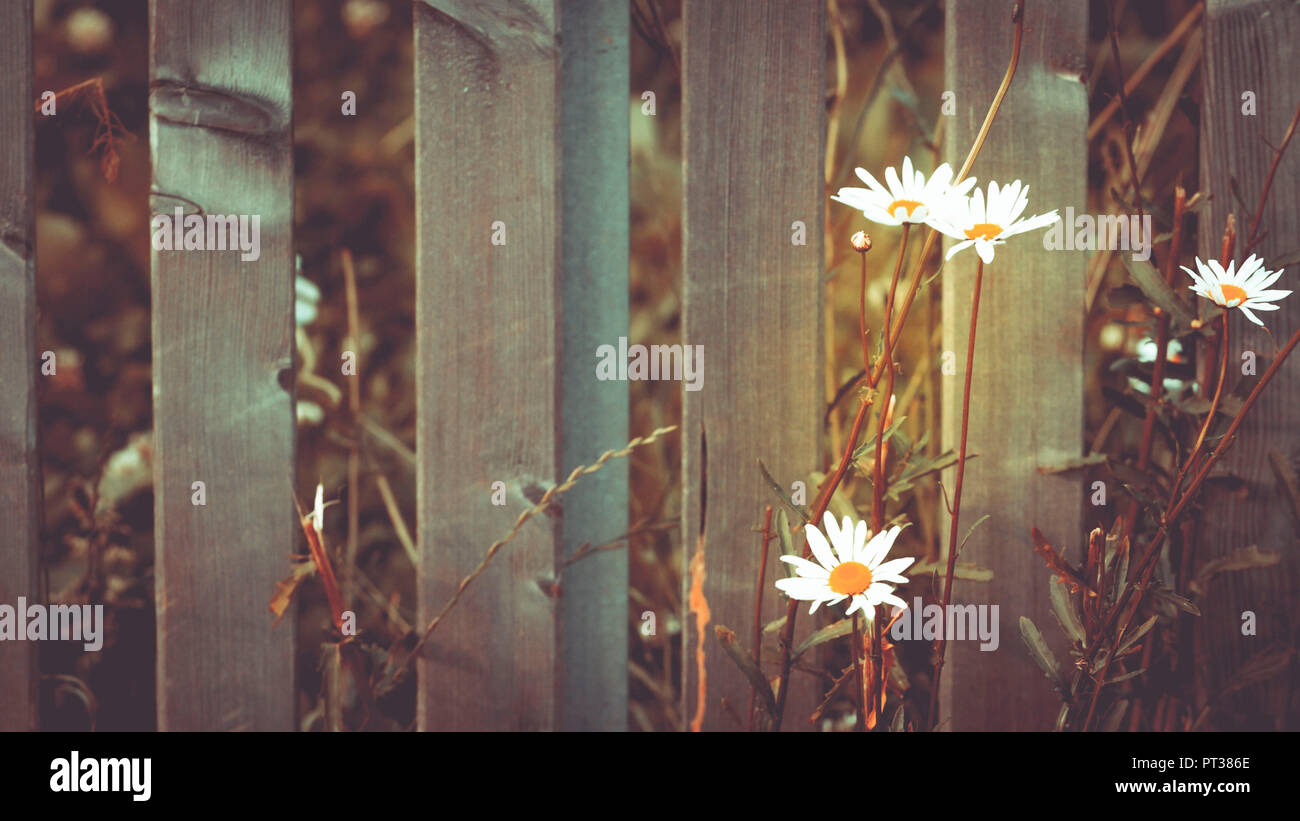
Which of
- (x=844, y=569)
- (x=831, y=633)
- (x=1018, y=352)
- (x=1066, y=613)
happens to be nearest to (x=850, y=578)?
(x=844, y=569)

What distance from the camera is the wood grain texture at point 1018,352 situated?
1.05 m

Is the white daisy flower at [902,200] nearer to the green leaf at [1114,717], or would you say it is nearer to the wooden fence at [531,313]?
the wooden fence at [531,313]

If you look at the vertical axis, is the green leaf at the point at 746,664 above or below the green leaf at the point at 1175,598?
below

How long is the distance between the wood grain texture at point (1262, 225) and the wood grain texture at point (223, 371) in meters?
1.21

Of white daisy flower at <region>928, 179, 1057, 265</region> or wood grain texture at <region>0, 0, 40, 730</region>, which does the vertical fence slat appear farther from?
wood grain texture at <region>0, 0, 40, 730</region>

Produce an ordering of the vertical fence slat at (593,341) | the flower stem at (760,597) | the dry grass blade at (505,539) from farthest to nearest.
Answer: the vertical fence slat at (593,341)
the dry grass blade at (505,539)
the flower stem at (760,597)

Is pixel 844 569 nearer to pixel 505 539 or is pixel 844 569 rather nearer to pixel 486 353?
pixel 505 539

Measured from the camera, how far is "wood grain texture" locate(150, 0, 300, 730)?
41.6 inches

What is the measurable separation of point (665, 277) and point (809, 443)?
0.81 m

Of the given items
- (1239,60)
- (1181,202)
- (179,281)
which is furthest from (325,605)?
(1239,60)

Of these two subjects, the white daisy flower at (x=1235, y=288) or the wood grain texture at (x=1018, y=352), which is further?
the wood grain texture at (x=1018, y=352)

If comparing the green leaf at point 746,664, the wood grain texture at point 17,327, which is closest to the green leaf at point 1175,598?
the green leaf at point 746,664

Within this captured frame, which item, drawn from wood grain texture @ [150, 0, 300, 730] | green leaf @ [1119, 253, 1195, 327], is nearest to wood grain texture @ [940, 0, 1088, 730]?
green leaf @ [1119, 253, 1195, 327]
